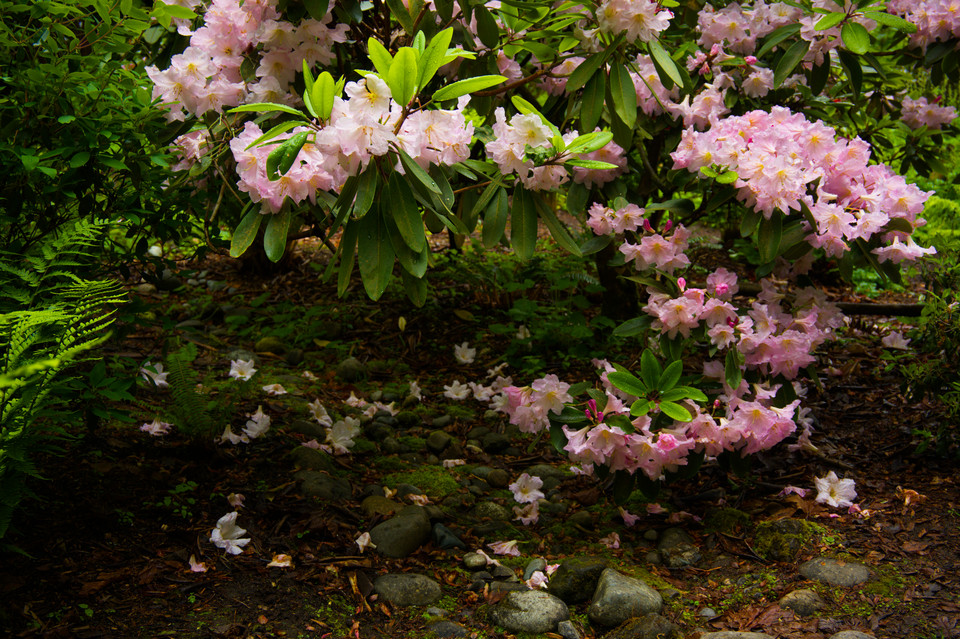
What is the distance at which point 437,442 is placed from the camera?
2852mm

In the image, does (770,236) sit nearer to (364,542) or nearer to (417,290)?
(417,290)

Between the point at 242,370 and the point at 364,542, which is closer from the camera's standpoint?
the point at 364,542

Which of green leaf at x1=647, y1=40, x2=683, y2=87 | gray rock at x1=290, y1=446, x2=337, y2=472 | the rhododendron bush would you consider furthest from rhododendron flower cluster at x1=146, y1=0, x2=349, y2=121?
gray rock at x1=290, y1=446, x2=337, y2=472

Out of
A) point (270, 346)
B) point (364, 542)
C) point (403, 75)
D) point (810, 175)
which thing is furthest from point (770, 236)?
point (270, 346)

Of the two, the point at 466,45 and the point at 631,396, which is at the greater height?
the point at 466,45

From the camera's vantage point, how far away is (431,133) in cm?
161

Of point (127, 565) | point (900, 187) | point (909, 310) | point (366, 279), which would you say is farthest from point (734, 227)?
point (127, 565)

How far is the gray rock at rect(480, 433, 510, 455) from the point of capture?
9.49 ft

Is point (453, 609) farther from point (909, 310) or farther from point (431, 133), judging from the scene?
point (909, 310)

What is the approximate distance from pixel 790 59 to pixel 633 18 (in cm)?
76

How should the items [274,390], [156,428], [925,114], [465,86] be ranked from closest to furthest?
[465,86], [156,428], [274,390], [925,114]

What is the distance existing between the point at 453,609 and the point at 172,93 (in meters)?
1.60

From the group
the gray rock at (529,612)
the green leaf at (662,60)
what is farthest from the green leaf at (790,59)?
the gray rock at (529,612)

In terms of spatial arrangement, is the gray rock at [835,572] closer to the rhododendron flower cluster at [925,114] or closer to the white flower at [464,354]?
the white flower at [464,354]
